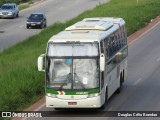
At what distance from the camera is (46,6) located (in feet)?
299

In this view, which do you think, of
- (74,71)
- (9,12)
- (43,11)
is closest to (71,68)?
(74,71)

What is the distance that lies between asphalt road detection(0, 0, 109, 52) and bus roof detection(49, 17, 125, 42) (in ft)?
66.8

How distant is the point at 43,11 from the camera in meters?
84.2

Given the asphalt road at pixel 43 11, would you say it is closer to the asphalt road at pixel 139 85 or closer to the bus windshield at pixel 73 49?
the asphalt road at pixel 139 85

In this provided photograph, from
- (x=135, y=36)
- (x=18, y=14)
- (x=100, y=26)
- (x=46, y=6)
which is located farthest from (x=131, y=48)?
(x=46, y=6)

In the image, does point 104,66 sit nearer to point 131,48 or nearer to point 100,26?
point 100,26

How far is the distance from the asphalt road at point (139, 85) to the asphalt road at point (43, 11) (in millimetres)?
11076

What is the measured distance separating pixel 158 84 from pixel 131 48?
13.4 metres

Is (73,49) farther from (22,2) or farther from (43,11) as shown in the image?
(22,2)

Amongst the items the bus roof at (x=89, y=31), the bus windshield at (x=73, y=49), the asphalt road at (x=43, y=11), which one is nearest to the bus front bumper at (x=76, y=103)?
the bus windshield at (x=73, y=49)

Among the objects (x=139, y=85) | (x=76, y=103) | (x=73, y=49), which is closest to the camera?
(x=76, y=103)

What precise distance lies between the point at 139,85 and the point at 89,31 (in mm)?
5773

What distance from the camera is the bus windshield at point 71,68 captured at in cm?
2323

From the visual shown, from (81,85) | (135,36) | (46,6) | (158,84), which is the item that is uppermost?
(81,85)
